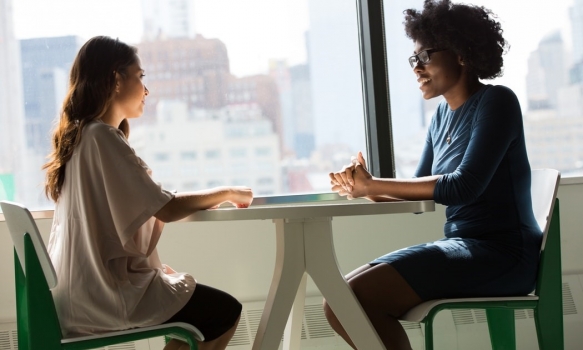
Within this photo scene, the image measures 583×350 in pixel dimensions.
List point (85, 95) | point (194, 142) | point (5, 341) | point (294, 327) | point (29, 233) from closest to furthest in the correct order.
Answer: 1. point (29, 233)
2. point (85, 95)
3. point (294, 327)
4. point (5, 341)
5. point (194, 142)

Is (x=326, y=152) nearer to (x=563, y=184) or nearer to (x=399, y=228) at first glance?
(x=399, y=228)

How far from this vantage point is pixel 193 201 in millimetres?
1860

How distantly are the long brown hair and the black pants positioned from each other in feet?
1.54

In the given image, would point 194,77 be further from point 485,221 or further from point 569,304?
point 569,304

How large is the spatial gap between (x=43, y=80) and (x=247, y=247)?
3.85ft

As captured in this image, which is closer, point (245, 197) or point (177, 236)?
point (245, 197)

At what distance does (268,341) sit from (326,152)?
5.04 ft

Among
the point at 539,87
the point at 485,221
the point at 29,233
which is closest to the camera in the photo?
the point at 29,233

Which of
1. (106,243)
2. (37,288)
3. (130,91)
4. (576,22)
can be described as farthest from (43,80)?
(576,22)

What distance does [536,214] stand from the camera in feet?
7.15

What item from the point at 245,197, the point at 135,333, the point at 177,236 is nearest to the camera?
the point at 135,333

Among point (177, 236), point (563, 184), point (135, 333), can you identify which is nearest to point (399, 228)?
point (563, 184)

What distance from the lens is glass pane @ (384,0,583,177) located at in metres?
3.30

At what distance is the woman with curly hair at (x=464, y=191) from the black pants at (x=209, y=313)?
0.31 metres
